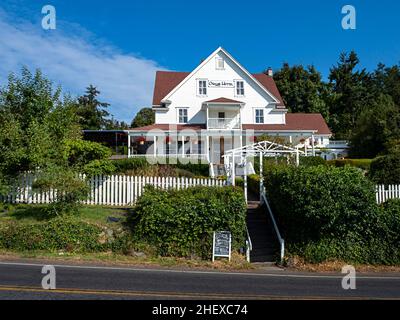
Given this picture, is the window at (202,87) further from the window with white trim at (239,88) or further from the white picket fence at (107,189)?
the white picket fence at (107,189)

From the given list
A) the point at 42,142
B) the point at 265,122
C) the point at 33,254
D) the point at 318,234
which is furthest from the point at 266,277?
the point at 265,122

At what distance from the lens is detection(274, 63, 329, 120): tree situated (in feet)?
191

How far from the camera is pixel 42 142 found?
596 inches

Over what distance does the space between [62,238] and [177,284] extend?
17.2 feet

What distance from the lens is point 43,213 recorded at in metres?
13.8

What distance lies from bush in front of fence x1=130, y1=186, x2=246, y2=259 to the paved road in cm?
175

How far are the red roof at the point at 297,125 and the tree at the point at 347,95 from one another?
14.2 m

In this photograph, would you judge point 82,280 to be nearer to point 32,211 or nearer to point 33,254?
point 33,254

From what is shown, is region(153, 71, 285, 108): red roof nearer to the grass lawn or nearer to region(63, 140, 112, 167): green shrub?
region(63, 140, 112, 167): green shrub

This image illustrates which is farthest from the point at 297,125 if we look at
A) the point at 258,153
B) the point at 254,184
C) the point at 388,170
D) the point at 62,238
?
the point at 62,238

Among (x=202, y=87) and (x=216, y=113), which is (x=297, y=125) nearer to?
(x=216, y=113)

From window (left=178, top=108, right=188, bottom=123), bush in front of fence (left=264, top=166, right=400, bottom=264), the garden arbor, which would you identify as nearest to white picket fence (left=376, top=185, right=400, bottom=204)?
bush in front of fence (left=264, top=166, right=400, bottom=264)
